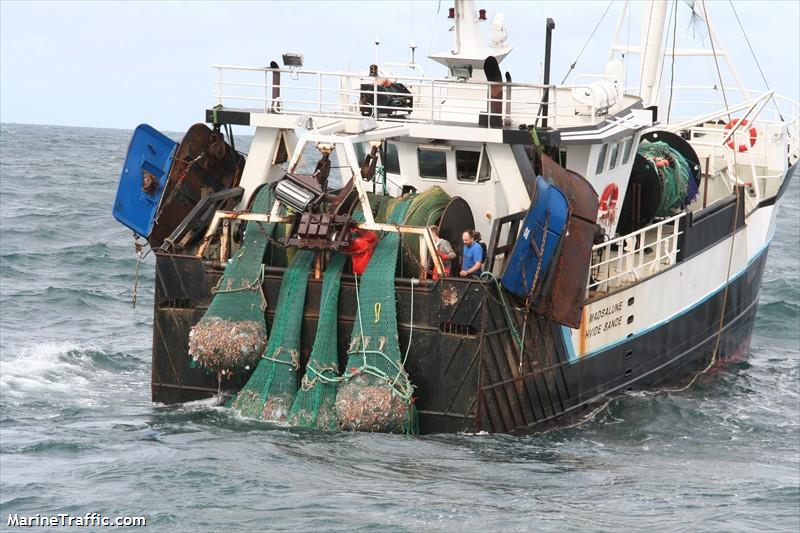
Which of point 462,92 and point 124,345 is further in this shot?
point 124,345

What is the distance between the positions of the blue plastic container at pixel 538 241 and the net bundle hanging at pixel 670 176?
18.5ft

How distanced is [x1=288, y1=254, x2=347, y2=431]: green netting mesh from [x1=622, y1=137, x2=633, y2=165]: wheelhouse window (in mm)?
6041

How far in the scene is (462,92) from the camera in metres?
19.1

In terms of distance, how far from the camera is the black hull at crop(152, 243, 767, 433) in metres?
15.5

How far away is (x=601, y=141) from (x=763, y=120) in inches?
404

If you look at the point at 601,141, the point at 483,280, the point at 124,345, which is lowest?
the point at 124,345

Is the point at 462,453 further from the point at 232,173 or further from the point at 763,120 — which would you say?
the point at 763,120

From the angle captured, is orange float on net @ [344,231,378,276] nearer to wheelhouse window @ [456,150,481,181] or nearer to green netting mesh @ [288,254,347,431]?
green netting mesh @ [288,254,347,431]

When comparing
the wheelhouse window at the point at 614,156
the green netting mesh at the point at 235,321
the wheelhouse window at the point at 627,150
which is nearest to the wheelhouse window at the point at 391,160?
the green netting mesh at the point at 235,321

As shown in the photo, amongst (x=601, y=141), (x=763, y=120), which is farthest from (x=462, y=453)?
(x=763, y=120)

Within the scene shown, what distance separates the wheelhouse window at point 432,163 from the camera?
1769 centimetres

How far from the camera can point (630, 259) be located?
18.9 meters

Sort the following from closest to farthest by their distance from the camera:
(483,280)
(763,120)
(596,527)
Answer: (596,527) < (483,280) < (763,120)

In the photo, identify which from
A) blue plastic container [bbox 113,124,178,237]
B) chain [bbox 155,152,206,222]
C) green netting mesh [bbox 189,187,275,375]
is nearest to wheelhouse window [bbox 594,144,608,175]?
green netting mesh [bbox 189,187,275,375]
